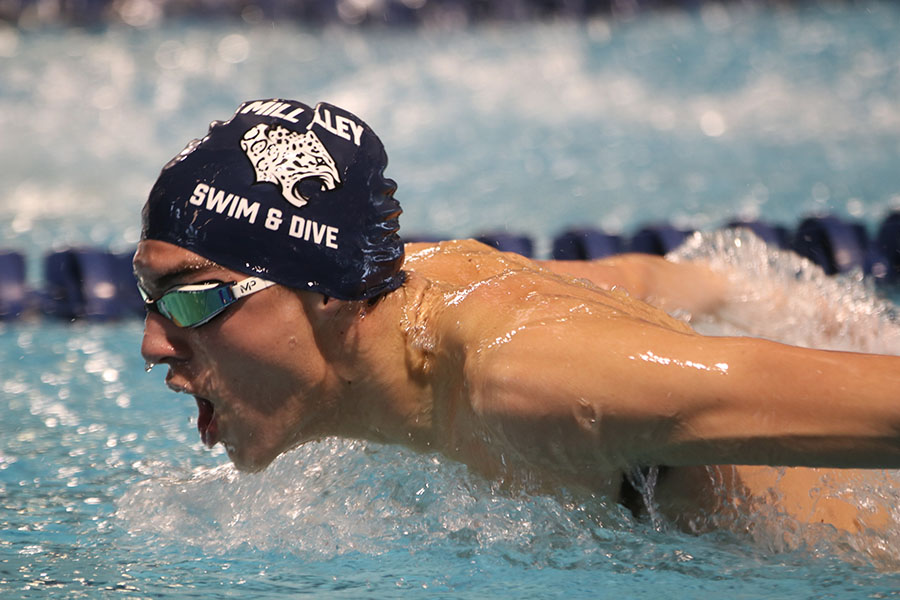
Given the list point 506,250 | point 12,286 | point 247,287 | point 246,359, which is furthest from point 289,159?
point 12,286

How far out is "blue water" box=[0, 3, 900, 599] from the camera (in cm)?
176

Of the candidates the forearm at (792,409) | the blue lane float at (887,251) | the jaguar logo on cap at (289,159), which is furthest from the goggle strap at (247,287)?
the blue lane float at (887,251)

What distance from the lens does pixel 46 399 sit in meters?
2.89

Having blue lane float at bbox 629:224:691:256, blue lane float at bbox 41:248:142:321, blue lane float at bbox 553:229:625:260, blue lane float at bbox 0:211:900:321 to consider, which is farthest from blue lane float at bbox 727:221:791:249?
blue lane float at bbox 41:248:142:321

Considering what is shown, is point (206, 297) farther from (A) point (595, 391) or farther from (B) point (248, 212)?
(A) point (595, 391)

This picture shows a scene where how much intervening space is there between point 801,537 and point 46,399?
2.06 meters

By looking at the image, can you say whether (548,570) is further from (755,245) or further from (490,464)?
(755,245)

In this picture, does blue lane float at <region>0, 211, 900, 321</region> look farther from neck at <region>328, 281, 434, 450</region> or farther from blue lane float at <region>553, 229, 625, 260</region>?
→ neck at <region>328, 281, 434, 450</region>

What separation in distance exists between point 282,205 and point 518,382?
482mm

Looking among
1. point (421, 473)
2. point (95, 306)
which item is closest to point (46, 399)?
point (95, 306)

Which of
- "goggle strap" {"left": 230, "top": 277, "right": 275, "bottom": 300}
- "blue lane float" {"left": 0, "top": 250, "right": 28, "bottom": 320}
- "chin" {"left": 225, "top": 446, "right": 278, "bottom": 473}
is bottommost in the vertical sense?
"blue lane float" {"left": 0, "top": 250, "right": 28, "bottom": 320}

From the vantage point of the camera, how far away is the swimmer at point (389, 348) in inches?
54.7

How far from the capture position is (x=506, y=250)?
3748 mm

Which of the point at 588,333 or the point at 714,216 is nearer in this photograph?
the point at 588,333
